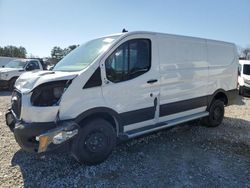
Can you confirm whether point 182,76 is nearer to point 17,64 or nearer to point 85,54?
point 85,54

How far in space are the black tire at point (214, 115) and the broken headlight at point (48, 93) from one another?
4239mm

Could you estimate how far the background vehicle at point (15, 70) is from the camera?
44.0 ft

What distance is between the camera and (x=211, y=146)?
5.36 m

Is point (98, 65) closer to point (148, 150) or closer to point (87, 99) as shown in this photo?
point (87, 99)

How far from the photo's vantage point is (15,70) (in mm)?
13508

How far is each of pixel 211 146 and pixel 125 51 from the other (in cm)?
270

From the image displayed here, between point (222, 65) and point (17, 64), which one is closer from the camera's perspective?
point (222, 65)

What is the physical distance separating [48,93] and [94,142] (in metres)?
1.10

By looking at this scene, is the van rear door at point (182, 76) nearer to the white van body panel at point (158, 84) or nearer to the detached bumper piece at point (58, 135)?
the white van body panel at point (158, 84)

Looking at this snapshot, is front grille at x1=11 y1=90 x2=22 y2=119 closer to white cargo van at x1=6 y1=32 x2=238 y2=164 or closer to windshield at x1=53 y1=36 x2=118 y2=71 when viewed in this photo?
white cargo van at x1=6 y1=32 x2=238 y2=164

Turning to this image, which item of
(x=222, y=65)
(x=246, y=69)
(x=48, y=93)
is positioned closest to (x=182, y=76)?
(x=222, y=65)

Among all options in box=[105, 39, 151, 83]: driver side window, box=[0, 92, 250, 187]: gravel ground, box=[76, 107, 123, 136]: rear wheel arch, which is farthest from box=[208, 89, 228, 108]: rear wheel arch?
box=[76, 107, 123, 136]: rear wheel arch

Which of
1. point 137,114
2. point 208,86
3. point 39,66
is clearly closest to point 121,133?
point 137,114

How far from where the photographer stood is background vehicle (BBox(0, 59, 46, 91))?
13423 millimetres
